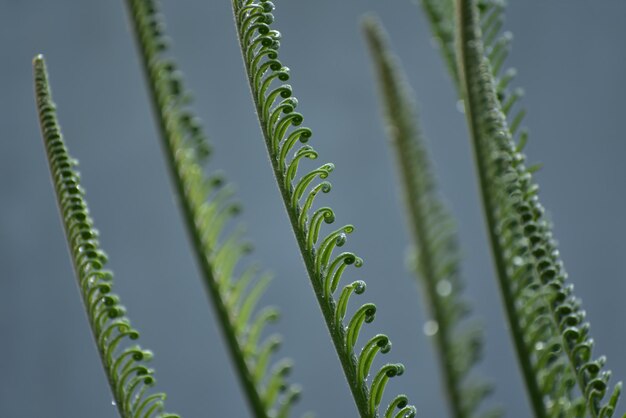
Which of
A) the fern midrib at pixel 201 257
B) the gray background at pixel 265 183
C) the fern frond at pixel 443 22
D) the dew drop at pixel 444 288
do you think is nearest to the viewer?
the fern midrib at pixel 201 257

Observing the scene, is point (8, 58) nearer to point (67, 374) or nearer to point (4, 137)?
point (4, 137)

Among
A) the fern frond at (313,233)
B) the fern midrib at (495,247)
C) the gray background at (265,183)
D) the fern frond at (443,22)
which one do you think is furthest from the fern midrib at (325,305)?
the gray background at (265,183)

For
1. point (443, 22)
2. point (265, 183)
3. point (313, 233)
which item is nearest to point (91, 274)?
point (313, 233)

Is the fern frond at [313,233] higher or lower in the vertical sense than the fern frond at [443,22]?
lower

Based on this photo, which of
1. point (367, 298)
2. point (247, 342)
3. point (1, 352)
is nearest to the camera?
point (247, 342)

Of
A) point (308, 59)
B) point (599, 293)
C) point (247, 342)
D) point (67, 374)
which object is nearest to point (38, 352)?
point (67, 374)

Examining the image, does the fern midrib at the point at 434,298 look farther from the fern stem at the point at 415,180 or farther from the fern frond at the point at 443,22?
the fern frond at the point at 443,22
